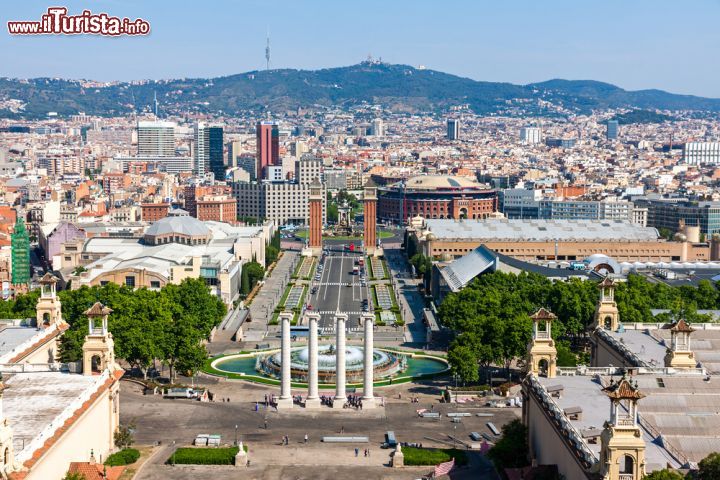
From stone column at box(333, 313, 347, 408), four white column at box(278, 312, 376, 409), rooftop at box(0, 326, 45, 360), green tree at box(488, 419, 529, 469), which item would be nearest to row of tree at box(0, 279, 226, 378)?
rooftop at box(0, 326, 45, 360)

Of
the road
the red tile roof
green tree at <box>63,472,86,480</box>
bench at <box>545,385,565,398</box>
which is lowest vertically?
the road

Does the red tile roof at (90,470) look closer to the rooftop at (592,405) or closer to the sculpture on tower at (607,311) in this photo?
the rooftop at (592,405)

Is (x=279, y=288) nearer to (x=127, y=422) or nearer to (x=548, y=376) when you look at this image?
(x=127, y=422)

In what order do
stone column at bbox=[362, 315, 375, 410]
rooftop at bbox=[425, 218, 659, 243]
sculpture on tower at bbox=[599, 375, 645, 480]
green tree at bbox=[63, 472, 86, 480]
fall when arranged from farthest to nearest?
rooftop at bbox=[425, 218, 659, 243]
stone column at bbox=[362, 315, 375, 410]
green tree at bbox=[63, 472, 86, 480]
sculpture on tower at bbox=[599, 375, 645, 480]

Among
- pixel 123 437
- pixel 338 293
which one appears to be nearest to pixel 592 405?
pixel 123 437

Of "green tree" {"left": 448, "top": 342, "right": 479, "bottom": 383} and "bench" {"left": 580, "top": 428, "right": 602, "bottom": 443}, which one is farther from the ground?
"bench" {"left": 580, "top": 428, "right": 602, "bottom": 443}

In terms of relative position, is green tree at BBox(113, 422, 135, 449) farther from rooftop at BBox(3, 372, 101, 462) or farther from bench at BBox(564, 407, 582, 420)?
bench at BBox(564, 407, 582, 420)
